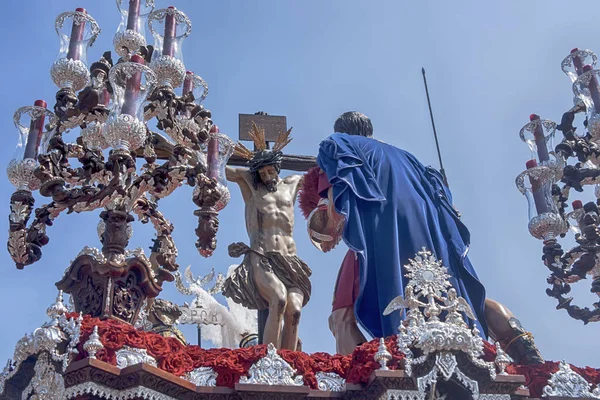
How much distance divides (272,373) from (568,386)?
2595 mm

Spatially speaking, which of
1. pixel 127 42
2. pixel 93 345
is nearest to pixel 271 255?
pixel 127 42

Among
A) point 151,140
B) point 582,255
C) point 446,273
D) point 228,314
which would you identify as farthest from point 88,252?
point 582,255

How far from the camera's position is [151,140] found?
8750 millimetres

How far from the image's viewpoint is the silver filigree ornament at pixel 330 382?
7082 mm

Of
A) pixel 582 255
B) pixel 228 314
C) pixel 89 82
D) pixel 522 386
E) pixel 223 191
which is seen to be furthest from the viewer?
pixel 228 314

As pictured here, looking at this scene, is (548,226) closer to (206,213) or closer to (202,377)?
(206,213)

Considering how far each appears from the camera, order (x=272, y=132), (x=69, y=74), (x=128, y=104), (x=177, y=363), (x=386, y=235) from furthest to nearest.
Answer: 1. (x=272, y=132)
2. (x=386, y=235)
3. (x=69, y=74)
4. (x=128, y=104)
5. (x=177, y=363)

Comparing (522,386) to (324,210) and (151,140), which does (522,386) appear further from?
(151,140)

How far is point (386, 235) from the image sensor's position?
8992mm

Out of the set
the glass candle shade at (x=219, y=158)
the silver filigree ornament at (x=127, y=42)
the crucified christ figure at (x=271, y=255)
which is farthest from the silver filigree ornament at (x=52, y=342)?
the silver filigree ornament at (x=127, y=42)

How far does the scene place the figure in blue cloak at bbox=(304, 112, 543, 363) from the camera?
28.5 feet

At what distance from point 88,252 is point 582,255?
5648 mm

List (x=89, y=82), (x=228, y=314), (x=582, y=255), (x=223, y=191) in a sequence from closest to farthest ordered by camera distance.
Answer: (x=223, y=191)
(x=89, y=82)
(x=582, y=255)
(x=228, y=314)

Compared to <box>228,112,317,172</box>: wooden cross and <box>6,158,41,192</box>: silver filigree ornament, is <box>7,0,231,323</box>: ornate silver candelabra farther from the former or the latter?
<box>228,112,317,172</box>: wooden cross
